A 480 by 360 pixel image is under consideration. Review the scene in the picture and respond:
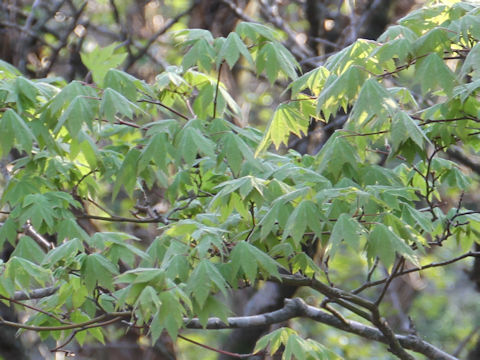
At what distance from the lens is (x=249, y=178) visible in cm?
213

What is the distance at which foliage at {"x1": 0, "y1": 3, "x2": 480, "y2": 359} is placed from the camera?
1.95 meters

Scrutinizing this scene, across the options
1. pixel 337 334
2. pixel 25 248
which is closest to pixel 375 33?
pixel 25 248

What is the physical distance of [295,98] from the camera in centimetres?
252

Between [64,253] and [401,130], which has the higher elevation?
[401,130]

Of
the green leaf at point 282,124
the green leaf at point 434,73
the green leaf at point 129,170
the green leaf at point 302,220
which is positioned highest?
the green leaf at point 434,73

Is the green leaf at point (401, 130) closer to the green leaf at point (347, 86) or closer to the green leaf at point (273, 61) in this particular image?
the green leaf at point (347, 86)

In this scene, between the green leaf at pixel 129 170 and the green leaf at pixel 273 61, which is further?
the green leaf at pixel 129 170

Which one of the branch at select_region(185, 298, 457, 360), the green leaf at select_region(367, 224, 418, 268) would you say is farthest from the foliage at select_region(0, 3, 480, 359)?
the branch at select_region(185, 298, 457, 360)

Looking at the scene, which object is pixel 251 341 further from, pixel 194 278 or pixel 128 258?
pixel 194 278

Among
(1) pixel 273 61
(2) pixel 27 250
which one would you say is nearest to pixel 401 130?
(1) pixel 273 61

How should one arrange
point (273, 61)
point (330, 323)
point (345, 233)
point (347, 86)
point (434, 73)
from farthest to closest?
point (330, 323)
point (273, 61)
point (347, 86)
point (434, 73)
point (345, 233)

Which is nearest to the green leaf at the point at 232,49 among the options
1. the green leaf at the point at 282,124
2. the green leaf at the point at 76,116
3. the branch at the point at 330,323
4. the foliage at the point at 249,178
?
the foliage at the point at 249,178

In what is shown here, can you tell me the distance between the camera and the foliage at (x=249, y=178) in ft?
6.39

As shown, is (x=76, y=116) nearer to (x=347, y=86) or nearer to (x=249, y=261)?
(x=249, y=261)
